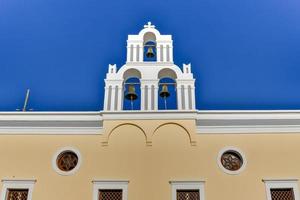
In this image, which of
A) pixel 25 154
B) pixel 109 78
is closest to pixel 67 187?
pixel 25 154

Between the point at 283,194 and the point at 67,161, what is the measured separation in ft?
23.3

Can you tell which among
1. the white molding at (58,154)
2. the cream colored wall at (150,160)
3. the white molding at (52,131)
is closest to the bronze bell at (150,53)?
the cream colored wall at (150,160)

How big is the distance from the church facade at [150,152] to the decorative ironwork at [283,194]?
31 mm

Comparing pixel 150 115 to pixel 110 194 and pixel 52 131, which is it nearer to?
pixel 110 194

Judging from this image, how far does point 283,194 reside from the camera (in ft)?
40.7

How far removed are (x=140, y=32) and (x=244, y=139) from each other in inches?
233

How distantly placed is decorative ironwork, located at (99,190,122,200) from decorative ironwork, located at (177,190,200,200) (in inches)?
75.2

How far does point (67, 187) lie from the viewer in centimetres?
1254

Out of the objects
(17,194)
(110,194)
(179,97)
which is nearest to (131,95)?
(179,97)

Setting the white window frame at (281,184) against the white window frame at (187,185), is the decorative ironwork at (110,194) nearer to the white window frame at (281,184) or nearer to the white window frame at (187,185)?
the white window frame at (187,185)

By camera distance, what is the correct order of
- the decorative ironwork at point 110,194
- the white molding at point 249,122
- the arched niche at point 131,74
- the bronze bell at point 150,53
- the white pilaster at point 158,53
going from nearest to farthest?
the decorative ironwork at point 110,194 → the white molding at point 249,122 → the arched niche at point 131,74 → the white pilaster at point 158,53 → the bronze bell at point 150,53

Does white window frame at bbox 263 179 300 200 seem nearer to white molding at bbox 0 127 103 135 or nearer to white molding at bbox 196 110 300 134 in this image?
white molding at bbox 196 110 300 134

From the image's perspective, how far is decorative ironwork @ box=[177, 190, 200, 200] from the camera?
40.7 ft

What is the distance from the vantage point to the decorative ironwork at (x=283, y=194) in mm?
12352
